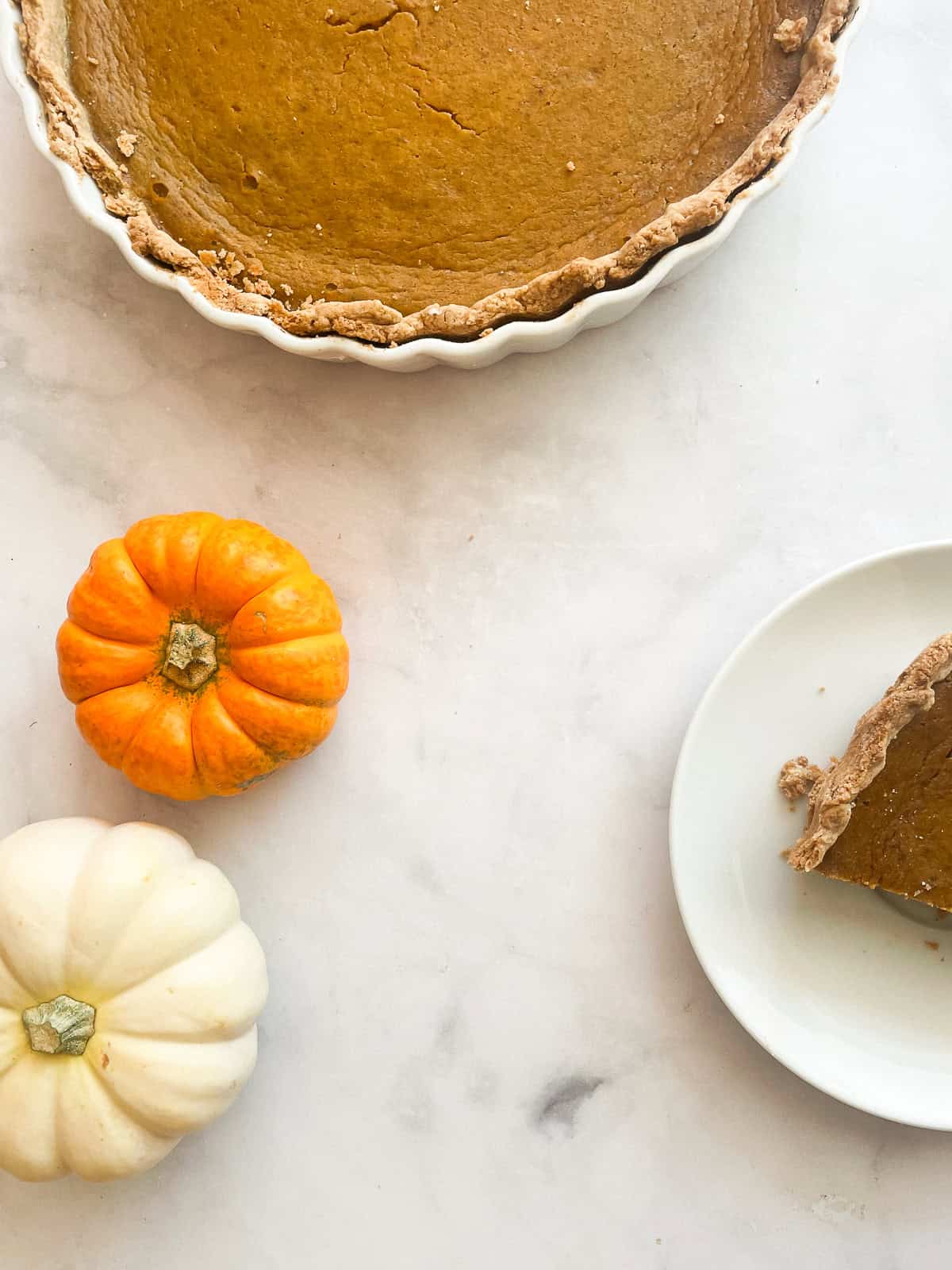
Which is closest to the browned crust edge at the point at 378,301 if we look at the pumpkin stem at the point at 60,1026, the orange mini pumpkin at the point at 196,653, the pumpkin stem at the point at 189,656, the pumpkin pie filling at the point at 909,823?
the orange mini pumpkin at the point at 196,653

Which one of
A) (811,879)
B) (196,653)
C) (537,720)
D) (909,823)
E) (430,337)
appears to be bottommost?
(811,879)

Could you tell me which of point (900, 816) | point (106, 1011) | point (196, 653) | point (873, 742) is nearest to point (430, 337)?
point (196, 653)

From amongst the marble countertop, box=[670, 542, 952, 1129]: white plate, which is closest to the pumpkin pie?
box=[670, 542, 952, 1129]: white plate

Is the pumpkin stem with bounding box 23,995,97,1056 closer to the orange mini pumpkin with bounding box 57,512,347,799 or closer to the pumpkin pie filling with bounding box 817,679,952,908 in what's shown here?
the orange mini pumpkin with bounding box 57,512,347,799

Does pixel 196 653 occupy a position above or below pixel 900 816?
above

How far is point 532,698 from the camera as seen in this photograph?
6.79 ft

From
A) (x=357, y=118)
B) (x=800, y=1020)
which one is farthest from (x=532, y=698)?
(x=357, y=118)

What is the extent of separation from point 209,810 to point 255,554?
1.83 feet

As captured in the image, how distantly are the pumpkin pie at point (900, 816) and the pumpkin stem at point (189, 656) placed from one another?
3.52 feet

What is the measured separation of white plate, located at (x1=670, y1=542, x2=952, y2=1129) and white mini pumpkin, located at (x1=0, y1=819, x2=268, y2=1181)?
0.87 metres

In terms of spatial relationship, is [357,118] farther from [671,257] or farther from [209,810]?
[209,810]

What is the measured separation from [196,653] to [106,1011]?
0.64 m

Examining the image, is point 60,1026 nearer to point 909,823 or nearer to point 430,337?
point 430,337

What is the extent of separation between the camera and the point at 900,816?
1823 mm
